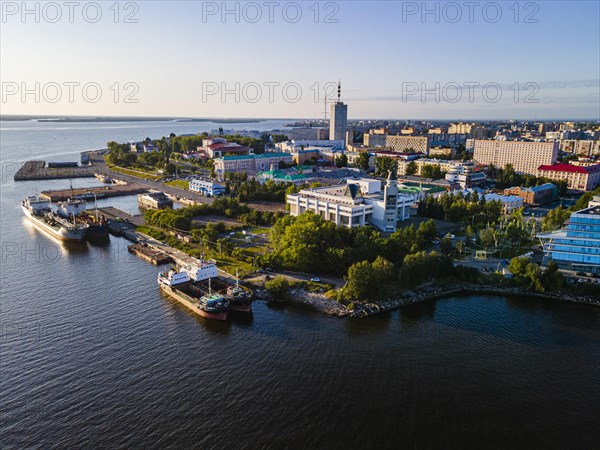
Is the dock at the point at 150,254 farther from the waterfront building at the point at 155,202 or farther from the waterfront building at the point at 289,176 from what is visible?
the waterfront building at the point at 289,176

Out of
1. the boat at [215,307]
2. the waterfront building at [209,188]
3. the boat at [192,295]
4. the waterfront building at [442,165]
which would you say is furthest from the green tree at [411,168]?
the boat at [215,307]

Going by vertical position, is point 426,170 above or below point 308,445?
above

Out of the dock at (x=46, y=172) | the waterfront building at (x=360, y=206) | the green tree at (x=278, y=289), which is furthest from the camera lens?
the dock at (x=46, y=172)


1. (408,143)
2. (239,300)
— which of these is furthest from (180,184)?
(408,143)

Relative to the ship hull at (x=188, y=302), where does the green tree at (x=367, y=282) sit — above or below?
above

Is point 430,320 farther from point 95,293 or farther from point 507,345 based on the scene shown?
point 95,293

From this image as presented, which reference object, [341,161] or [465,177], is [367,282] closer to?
[465,177]

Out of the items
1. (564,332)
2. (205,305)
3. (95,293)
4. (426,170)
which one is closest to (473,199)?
(426,170)
